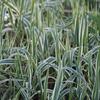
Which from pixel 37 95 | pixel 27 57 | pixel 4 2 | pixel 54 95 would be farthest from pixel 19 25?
pixel 54 95

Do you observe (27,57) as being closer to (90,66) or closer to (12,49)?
(12,49)

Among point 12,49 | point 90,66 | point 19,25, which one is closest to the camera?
point 90,66

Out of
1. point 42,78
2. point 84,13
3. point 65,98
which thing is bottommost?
point 65,98

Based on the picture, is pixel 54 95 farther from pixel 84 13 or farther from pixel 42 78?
pixel 84 13

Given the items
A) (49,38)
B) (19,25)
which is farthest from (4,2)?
(49,38)

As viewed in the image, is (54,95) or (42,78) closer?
(54,95)

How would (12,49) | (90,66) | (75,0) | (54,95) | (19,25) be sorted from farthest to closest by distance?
(75,0) → (19,25) → (12,49) → (90,66) → (54,95)

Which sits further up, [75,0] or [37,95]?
[75,0]
